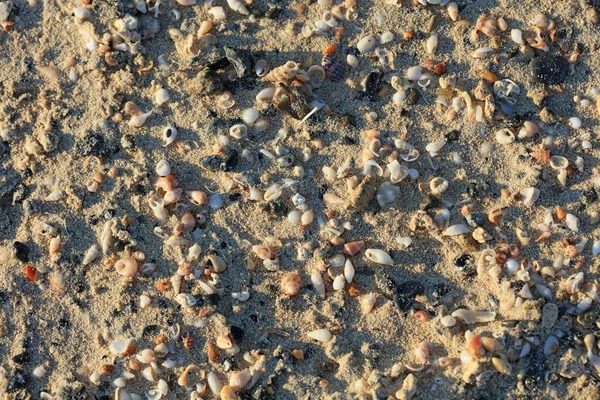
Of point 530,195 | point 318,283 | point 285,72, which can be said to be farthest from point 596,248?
point 285,72

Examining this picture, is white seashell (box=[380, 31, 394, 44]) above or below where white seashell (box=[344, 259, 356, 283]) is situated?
above

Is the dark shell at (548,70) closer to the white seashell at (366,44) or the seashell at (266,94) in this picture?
the white seashell at (366,44)

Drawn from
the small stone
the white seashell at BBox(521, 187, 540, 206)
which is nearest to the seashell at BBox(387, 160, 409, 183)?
the white seashell at BBox(521, 187, 540, 206)

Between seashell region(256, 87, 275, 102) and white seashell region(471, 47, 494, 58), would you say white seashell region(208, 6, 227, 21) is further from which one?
white seashell region(471, 47, 494, 58)

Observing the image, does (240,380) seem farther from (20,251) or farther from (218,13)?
(218,13)

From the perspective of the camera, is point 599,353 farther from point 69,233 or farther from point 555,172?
point 69,233

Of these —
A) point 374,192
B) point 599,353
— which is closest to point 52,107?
point 374,192
